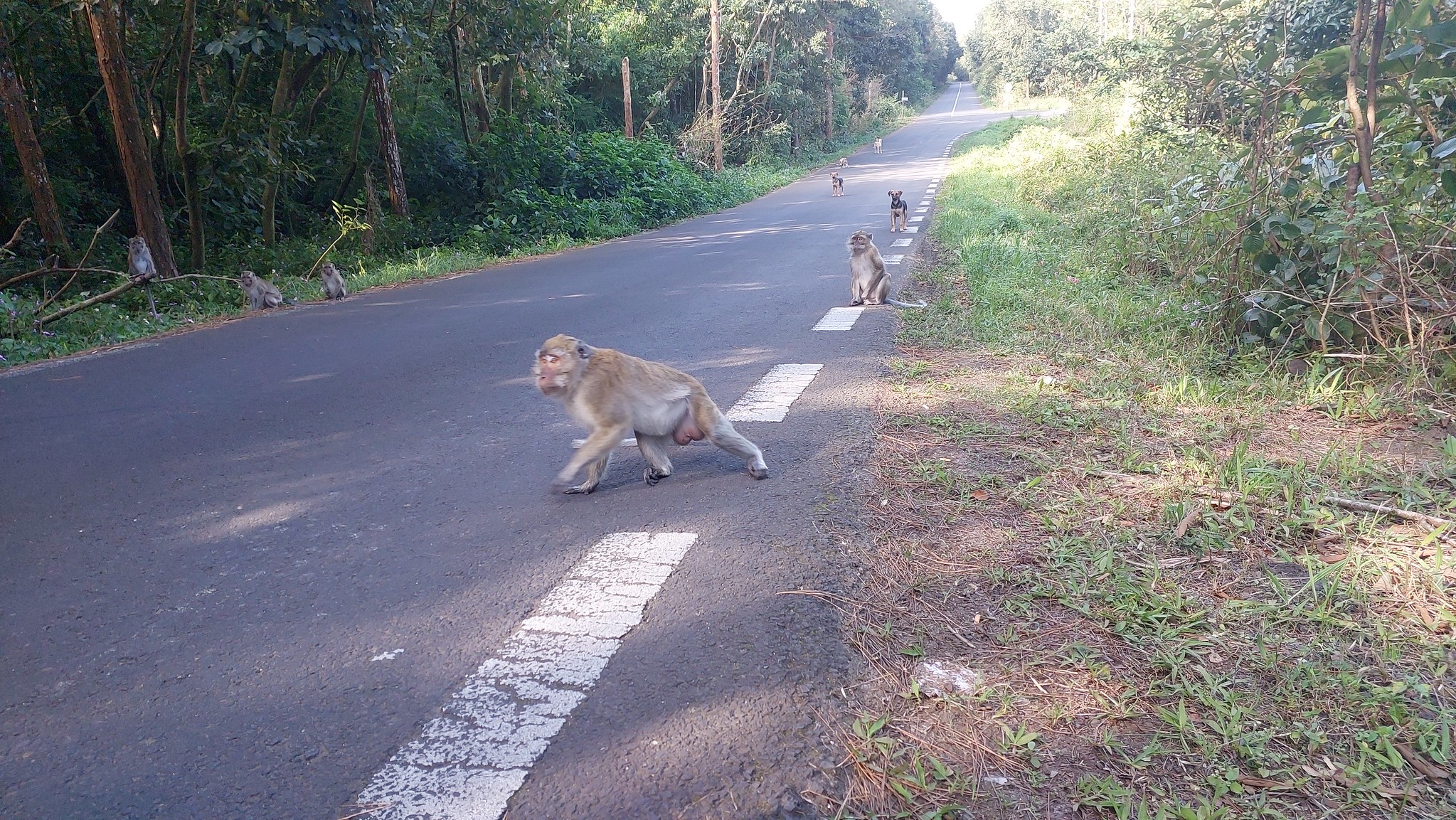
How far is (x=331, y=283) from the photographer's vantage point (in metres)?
11.6

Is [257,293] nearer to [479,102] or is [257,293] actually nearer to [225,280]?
[225,280]

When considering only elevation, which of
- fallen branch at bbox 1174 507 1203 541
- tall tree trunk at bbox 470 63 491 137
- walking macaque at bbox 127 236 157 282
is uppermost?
tall tree trunk at bbox 470 63 491 137

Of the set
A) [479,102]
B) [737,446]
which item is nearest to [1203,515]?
[737,446]

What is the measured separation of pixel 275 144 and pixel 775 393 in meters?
12.0

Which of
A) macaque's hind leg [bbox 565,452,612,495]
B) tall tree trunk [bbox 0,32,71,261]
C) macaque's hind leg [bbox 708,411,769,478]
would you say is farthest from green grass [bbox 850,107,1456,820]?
tall tree trunk [bbox 0,32,71,261]

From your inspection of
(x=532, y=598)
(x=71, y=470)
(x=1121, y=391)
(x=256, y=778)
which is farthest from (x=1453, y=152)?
(x=71, y=470)

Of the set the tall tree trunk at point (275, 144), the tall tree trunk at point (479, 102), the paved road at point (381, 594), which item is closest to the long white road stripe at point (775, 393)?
the paved road at point (381, 594)

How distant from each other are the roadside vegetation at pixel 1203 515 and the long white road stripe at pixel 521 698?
33.1 inches

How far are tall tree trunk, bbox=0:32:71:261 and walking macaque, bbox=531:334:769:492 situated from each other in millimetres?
11126

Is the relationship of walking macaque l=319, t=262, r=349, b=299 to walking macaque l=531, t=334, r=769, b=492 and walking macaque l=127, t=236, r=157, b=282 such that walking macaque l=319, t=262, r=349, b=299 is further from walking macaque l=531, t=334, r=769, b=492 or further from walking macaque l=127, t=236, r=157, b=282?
walking macaque l=531, t=334, r=769, b=492

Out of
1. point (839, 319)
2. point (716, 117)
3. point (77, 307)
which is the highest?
point (716, 117)

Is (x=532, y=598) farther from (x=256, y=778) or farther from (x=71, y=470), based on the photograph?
(x=71, y=470)

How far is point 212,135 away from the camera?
16.3 meters

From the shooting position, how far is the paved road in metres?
2.54
